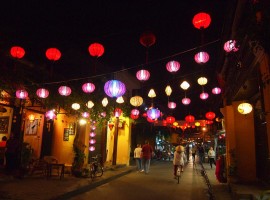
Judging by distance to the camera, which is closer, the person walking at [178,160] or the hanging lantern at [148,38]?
the hanging lantern at [148,38]

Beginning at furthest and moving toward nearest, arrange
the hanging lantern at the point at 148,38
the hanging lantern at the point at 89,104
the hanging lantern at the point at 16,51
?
the hanging lantern at the point at 89,104 → the hanging lantern at the point at 16,51 → the hanging lantern at the point at 148,38

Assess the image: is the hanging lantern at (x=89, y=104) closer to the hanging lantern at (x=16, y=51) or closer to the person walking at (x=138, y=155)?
the hanging lantern at (x=16, y=51)

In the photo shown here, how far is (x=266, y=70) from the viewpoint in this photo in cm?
705

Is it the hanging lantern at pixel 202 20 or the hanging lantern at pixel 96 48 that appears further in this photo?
the hanging lantern at pixel 96 48

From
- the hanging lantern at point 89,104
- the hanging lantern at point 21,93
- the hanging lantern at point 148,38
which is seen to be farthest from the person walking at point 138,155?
the hanging lantern at point 148,38

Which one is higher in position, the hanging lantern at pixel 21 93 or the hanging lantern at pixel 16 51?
the hanging lantern at pixel 16 51

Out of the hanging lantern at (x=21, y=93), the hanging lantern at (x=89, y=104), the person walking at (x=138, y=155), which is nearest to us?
the hanging lantern at (x=21, y=93)

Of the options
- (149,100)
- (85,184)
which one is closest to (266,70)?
(85,184)

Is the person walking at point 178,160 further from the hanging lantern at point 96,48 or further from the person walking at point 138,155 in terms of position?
the hanging lantern at point 96,48

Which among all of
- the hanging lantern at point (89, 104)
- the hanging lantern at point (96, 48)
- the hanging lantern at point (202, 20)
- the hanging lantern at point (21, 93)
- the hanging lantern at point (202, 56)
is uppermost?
the hanging lantern at point (202, 20)

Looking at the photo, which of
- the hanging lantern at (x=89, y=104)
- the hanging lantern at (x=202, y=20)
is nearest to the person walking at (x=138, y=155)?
the hanging lantern at (x=89, y=104)

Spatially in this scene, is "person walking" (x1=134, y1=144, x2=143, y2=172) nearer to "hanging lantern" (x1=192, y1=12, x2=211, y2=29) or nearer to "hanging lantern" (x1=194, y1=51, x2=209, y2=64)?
"hanging lantern" (x1=194, y1=51, x2=209, y2=64)

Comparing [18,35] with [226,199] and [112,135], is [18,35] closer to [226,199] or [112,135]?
[112,135]

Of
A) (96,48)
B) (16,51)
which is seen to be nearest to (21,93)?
(16,51)
